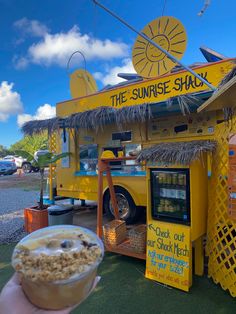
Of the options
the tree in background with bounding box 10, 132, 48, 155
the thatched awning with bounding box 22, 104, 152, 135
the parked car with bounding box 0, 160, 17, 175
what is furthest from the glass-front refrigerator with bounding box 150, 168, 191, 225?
the parked car with bounding box 0, 160, 17, 175

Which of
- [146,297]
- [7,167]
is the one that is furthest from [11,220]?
[7,167]

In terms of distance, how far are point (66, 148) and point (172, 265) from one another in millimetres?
5022

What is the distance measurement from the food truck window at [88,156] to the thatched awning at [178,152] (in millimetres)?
3230

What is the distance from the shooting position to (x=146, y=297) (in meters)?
3.00

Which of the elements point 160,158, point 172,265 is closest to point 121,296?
point 172,265

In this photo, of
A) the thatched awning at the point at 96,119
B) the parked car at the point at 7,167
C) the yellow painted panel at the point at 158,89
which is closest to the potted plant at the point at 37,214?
the thatched awning at the point at 96,119

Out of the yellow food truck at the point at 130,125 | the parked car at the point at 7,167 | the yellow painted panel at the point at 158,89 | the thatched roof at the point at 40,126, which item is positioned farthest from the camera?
the parked car at the point at 7,167

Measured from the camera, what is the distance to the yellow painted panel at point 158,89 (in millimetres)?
4562

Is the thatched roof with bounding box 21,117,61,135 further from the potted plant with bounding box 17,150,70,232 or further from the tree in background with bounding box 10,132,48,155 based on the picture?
the potted plant with bounding box 17,150,70,232

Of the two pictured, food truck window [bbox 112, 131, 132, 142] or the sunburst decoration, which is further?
food truck window [bbox 112, 131, 132, 142]

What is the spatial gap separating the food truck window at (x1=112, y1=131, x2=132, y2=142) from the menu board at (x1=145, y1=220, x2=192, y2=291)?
113 inches

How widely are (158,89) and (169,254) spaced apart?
3540mm

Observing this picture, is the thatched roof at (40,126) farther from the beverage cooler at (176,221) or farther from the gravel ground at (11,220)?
the beverage cooler at (176,221)

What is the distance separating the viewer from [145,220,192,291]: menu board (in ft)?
10.2
